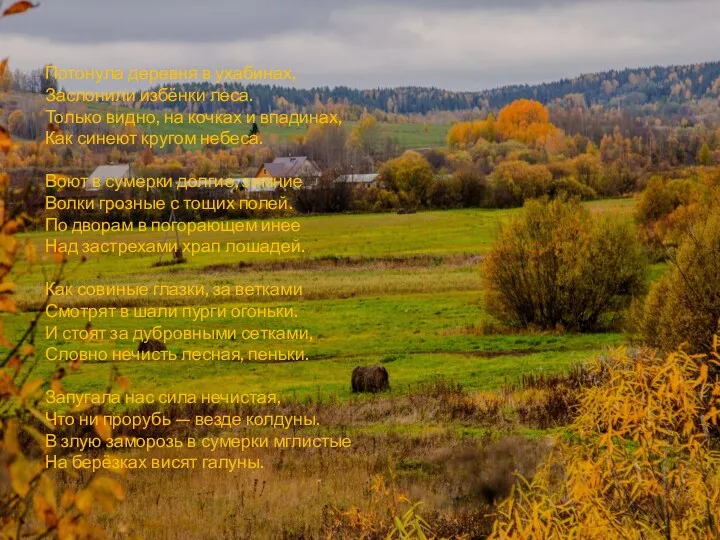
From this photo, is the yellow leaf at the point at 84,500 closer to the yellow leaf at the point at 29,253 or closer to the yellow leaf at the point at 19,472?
the yellow leaf at the point at 19,472

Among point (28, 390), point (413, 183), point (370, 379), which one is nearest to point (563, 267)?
point (370, 379)

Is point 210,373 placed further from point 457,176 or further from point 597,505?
point 457,176

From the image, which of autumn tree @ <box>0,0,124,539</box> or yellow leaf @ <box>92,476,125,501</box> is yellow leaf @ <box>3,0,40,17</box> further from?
yellow leaf @ <box>92,476,125,501</box>

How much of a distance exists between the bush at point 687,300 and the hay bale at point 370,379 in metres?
7.54

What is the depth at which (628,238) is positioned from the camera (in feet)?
135

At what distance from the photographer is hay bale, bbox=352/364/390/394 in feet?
89.1

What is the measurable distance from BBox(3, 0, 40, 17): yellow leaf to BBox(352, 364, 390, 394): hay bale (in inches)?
962

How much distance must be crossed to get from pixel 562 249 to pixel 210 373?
16520 mm

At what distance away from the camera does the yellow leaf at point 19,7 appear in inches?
119

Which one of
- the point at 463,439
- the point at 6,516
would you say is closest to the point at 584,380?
the point at 463,439

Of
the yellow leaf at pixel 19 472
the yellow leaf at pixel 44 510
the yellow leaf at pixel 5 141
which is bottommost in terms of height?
the yellow leaf at pixel 44 510

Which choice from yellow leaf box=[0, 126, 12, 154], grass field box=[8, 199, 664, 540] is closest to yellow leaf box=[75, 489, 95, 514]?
grass field box=[8, 199, 664, 540]

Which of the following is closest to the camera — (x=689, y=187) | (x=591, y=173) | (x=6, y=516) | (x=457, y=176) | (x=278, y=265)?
(x=6, y=516)

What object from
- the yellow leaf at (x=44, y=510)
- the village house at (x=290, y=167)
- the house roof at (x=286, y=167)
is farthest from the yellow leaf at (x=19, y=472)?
the house roof at (x=286, y=167)
